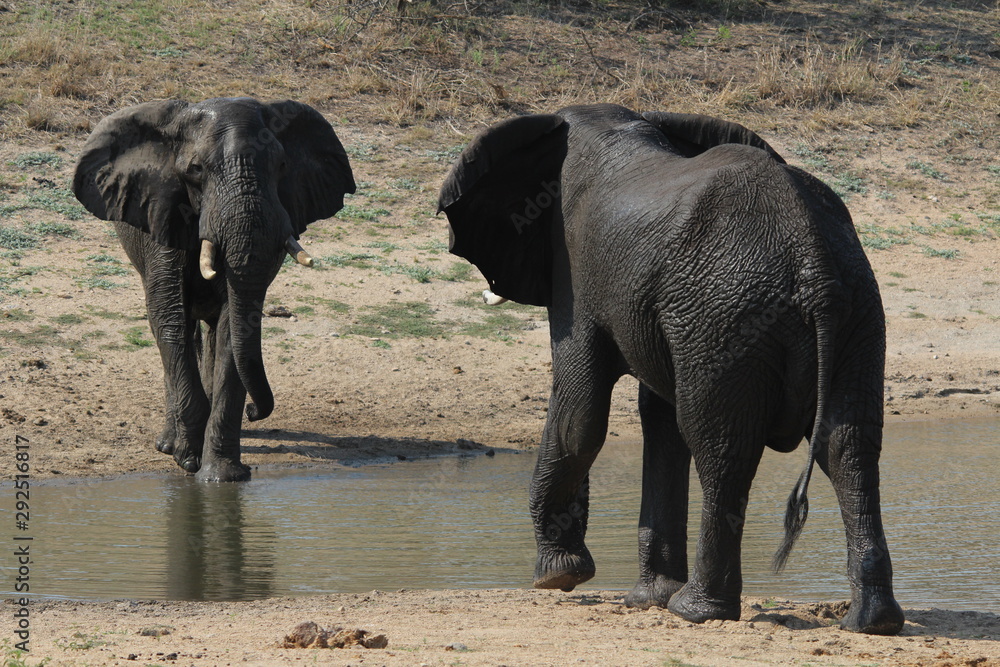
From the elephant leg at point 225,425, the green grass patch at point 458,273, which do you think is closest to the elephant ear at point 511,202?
the elephant leg at point 225,425

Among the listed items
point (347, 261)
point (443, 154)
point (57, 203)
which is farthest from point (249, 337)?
point (443, 154)

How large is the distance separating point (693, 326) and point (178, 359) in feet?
15.9

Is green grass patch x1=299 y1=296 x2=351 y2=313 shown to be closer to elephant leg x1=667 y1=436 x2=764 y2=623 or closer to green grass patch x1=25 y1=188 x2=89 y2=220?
green grass patch x1=25 y1=188 x2=89 y2=220

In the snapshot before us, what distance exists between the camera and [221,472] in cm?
827

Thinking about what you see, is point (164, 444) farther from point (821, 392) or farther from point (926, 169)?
point (926, 169)

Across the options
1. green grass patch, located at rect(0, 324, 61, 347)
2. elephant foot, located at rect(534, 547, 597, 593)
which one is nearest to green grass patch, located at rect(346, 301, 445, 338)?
green grass patch, located at rect(0, 324, 61, 347)

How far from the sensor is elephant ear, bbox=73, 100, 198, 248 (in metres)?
8.55

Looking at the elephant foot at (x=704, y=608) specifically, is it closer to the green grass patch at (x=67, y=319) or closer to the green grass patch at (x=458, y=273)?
the green grass patch at (x=67, y=319)

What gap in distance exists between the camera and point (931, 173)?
14.8m

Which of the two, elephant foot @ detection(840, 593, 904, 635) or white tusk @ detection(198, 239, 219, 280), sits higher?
white tusk @ detection(198, 239, 219, 280)

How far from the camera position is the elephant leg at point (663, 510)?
5410 mm

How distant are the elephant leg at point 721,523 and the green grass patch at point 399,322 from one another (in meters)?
6.21

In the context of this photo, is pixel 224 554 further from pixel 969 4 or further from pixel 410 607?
pixel 969 4

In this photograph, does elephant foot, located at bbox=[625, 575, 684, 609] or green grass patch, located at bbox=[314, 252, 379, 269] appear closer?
elephant foot, located at bbox=[625, 575, 684, 609]
